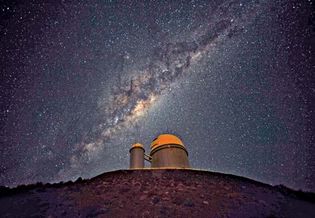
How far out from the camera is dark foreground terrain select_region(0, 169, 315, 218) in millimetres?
8211

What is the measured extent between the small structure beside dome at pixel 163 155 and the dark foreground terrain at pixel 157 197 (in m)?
3.84

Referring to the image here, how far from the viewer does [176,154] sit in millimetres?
15281

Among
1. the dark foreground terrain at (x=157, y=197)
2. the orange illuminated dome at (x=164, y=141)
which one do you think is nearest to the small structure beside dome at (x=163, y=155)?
the orange illuminated dome at (x=164, y=141)

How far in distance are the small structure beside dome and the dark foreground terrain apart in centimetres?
384

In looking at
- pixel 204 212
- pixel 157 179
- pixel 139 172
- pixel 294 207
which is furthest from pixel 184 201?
pixel 294 207

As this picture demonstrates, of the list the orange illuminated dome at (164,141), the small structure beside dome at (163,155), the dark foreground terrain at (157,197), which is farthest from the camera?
the orange illuminated dome at (164,141)

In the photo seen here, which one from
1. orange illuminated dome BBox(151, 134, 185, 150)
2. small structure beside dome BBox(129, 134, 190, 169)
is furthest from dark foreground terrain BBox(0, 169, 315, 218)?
orange illuminated dome BBox(151, 134, 185, 150)

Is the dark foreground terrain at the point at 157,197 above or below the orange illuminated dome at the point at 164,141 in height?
below

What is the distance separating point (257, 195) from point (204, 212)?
12.0 ft

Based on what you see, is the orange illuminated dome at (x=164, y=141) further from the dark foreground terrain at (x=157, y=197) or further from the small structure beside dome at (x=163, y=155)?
the dark foreground terrain at (x=157, y=197)

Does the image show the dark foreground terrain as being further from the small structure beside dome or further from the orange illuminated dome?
the orange illuminated dome

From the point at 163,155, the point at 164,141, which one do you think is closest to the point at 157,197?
the point at 163,155

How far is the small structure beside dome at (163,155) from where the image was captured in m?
14.9

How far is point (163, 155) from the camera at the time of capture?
1527cm
